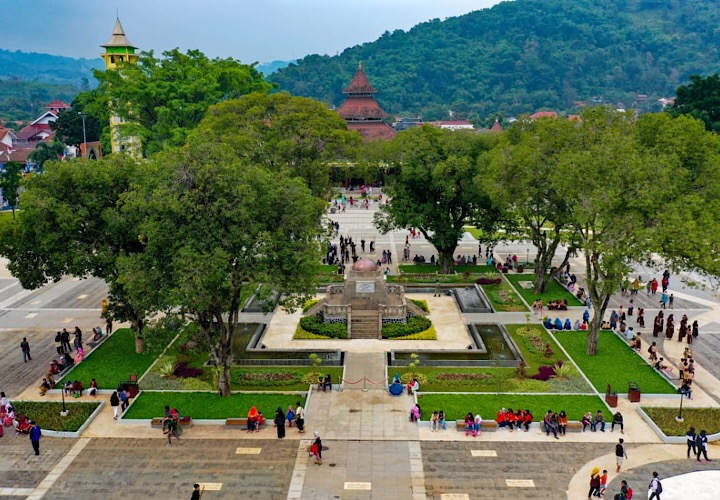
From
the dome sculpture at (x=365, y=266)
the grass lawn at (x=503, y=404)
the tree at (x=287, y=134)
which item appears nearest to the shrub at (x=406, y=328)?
the dome sculpture at (x=365, y=266)

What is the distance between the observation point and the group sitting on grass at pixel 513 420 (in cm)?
2500

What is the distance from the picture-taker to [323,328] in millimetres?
34812

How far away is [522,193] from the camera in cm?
3834

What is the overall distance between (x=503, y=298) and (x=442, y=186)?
8725mm

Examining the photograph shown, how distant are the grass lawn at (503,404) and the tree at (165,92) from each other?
4327cm

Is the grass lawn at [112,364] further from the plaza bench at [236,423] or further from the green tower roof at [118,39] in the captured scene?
the green tower roof at [118,39]

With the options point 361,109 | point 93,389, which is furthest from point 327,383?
point 361,109

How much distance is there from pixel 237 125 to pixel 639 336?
3015 cm

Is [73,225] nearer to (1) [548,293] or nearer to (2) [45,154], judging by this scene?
(1) [548,293]

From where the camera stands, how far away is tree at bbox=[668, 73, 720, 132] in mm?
67688

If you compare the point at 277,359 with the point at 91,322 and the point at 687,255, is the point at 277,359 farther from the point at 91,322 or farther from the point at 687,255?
the point at 687,255

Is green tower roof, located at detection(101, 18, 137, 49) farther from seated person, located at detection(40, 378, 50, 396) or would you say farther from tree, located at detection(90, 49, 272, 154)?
seated person, located at detection(40, 378, 50, 396)

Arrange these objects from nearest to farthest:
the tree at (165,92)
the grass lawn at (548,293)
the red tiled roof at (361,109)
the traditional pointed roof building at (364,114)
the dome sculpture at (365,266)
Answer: the dome sculpture at (365,266)
the grass lawn at (548,293)
the tree at (165,92)
the traditional pointed roof building at (364,114)
the red tiled roof at (361,109)

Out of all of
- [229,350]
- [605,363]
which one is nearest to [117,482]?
[229,350]
